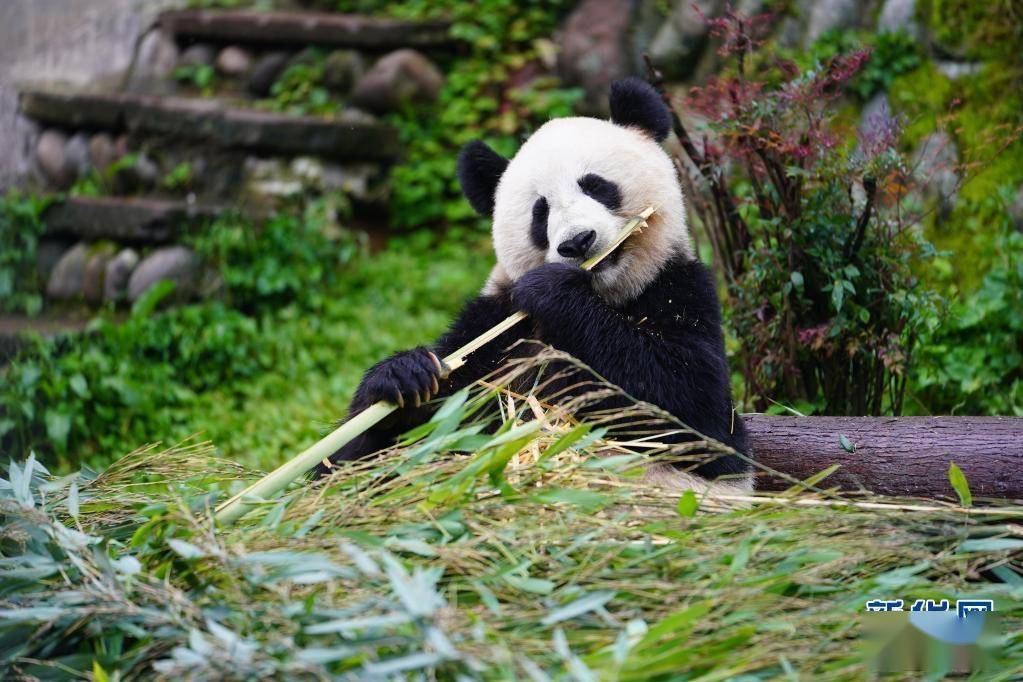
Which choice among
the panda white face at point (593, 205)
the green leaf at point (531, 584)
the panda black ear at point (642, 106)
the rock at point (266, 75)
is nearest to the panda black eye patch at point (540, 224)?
the panda white face at point (593, 205)

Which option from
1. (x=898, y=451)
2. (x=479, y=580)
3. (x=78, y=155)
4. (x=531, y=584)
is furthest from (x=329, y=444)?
(x=78, y=155)

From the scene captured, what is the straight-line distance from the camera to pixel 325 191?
7934mm

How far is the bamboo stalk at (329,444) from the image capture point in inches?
113

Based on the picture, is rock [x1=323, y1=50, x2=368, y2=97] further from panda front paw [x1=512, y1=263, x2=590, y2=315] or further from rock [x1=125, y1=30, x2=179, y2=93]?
panda front paw [x1=512, y1=263, x2=590, y2=315]

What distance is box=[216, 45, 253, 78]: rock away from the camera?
8.61 meters

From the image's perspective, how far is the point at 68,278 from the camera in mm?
7410

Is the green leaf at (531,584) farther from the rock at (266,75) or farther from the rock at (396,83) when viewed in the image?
the rock at (266,75)

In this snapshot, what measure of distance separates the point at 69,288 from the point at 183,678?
19.4ft

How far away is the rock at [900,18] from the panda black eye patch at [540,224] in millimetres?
4180

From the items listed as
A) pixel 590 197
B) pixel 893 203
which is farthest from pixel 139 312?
pixel 893 203

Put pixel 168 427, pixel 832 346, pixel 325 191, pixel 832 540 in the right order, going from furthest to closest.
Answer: pixel 325 191 < pixel 168 427 < pixel 832 346 < pixel 832 540

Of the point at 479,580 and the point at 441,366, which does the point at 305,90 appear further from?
the point at 479,580

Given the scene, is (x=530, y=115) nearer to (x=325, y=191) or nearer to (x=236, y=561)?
(x=325, y=191)

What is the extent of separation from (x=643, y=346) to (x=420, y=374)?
731 mm
